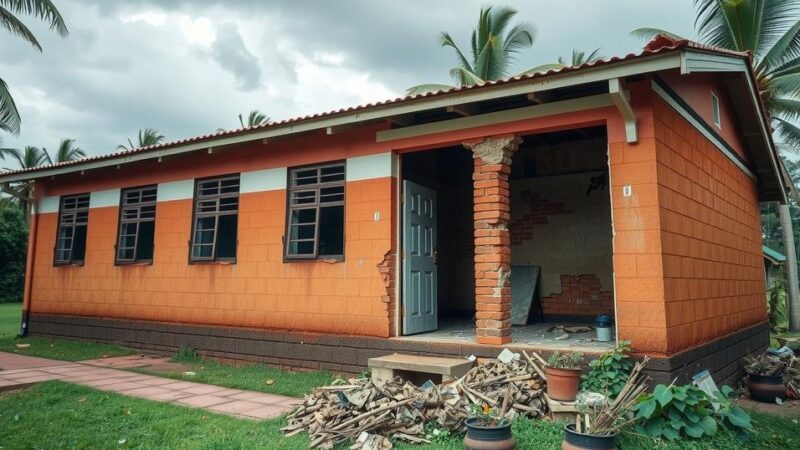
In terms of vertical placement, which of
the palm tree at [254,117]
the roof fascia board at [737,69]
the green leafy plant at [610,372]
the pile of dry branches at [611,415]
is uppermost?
the palm tree at [254,117]

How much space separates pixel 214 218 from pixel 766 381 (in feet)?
26.6

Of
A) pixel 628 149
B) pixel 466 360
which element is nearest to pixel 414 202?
pixel 466 360

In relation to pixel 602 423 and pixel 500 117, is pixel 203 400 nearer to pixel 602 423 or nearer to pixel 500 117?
pixel 602 423

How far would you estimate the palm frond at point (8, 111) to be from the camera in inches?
444

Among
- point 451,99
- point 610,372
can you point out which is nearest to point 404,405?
point 610,372

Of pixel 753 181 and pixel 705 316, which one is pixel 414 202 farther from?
pixel 753 181

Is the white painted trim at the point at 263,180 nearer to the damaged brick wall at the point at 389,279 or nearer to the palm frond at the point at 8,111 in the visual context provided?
the damaged brick wall at the point at 389,279

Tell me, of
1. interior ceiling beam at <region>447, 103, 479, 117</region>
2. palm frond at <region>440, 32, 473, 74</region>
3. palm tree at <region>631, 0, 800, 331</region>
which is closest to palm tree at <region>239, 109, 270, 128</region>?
palm frond at <region>440, 32, 473, 74</region>

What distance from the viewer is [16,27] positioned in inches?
426

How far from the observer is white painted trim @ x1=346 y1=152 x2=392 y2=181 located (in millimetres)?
6922

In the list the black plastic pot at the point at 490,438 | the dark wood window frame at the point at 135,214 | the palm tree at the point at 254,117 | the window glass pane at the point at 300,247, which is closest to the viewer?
the black plastic pot at the point at 490,438

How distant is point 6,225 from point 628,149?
30.0m

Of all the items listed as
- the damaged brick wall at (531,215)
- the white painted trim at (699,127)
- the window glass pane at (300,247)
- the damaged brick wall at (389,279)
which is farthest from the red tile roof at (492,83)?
the damaged brick wall at (531,215)

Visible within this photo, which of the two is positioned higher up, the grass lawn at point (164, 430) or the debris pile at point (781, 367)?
the debris pile at point (781, 367)
